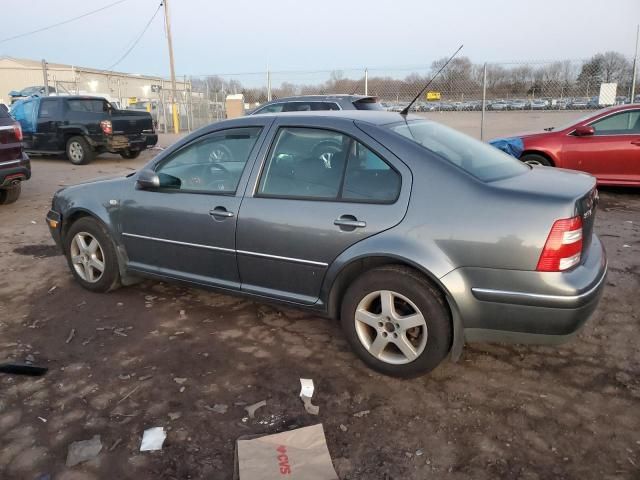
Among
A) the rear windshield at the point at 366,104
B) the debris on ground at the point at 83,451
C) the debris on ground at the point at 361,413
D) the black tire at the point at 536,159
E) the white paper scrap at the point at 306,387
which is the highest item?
the rear windshield at the point at 366,104

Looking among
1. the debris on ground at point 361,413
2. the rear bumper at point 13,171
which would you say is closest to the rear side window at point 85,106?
the rear bumper at point 13,171

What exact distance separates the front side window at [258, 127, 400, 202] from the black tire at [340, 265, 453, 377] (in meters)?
0.46

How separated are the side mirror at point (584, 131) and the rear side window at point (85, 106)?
11.2m

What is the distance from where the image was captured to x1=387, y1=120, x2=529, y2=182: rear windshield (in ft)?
10.5

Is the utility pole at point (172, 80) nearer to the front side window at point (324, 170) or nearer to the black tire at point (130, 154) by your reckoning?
the black tire at point (130, 154)

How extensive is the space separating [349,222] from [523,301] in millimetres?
1061

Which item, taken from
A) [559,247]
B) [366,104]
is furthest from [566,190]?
[366,104]

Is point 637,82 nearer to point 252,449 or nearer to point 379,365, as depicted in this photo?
point 379,365

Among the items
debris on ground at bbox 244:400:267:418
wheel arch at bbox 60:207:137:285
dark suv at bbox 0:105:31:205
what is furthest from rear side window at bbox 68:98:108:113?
debris on ground at bbox 244:400:267:418

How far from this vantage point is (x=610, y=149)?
8086mm

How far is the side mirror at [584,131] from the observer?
8.21 m

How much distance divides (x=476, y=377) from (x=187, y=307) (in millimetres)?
2370

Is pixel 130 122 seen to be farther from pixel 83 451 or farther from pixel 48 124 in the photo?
pixel 83 451

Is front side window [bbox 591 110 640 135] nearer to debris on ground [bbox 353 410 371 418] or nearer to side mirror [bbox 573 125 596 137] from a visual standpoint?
side mirror [bbox 573 125 596 137]
